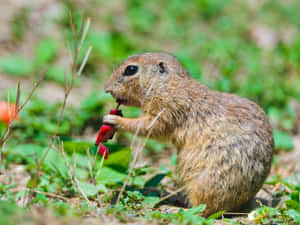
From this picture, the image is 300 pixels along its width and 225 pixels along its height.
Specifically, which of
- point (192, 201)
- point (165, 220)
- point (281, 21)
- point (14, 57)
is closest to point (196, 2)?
point (281, 21)

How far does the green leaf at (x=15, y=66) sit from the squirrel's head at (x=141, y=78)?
334 cm

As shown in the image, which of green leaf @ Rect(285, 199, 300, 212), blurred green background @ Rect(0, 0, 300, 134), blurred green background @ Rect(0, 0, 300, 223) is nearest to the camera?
green leaf @ Rect(285, 199, 300, 212)

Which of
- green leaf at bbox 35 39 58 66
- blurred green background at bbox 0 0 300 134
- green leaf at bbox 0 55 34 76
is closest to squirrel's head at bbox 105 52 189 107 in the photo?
blurred green background at bbox 0 0 300 134

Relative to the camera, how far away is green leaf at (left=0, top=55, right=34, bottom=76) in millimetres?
6895

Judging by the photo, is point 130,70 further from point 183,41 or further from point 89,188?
point 183,41

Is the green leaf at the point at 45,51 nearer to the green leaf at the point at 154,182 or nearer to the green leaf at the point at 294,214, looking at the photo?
the green leaf at the point at 154,182

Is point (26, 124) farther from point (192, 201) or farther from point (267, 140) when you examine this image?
point (267, 140)

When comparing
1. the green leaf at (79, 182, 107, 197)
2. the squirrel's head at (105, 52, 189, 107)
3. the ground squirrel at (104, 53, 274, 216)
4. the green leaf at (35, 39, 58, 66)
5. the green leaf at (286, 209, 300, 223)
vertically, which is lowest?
the green leaf at (79, 182, 107, 197)

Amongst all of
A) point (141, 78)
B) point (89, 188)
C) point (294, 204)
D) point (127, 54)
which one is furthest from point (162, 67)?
point (127, 54)

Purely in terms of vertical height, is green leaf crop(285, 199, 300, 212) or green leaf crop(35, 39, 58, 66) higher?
green leaf crop(35, 39, 58, 66)

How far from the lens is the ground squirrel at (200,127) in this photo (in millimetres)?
3770

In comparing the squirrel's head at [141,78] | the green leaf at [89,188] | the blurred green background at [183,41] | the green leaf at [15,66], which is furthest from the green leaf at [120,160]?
the green leaf at [15,66]

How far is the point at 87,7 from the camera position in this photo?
8.52 meters

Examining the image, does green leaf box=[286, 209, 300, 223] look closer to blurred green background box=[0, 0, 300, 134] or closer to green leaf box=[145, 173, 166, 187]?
green leaf box=[145, 173, 166, 187]
